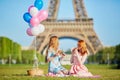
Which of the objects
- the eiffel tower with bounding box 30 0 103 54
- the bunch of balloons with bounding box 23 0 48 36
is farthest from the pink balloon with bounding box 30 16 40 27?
the eiffel tower with bounding box 30 0 103 54

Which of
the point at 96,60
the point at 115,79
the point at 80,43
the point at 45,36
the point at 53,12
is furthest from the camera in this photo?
the point at 96,60

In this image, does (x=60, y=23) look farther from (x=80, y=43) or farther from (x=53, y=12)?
(x=80, y=43)

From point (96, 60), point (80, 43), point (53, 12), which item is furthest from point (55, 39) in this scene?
point (96, 60)

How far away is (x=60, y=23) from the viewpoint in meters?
35.7

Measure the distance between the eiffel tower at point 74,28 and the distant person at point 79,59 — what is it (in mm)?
24763

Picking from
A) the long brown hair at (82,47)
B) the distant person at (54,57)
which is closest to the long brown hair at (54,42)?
the distant person at (54,57)

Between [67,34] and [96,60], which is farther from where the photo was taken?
[96,60]

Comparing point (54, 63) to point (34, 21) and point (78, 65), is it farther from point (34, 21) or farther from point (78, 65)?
point (34, 21)

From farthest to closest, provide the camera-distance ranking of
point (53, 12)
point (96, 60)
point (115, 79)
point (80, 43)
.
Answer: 1. point (96, 60)
2. point (53, 12)
3. point (80, 43)
4. point (115, 79)

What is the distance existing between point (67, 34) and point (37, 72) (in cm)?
2652

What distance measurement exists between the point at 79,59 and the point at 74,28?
26.8 metres

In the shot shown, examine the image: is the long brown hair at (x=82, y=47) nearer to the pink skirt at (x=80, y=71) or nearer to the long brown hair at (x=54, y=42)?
the pink skirt at (x=80, y=71)

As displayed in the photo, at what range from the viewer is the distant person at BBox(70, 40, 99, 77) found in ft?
27.9

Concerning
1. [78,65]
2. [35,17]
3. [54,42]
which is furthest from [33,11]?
[78,65]
